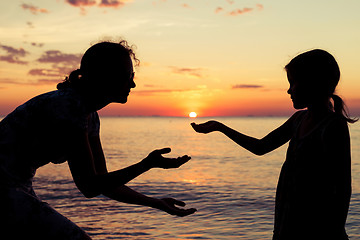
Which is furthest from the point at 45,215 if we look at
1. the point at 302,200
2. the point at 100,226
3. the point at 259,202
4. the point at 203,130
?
the point at 259,202

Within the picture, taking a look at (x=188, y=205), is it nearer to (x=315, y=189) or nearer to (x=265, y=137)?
(x=265, y=137)

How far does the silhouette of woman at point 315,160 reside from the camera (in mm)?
2814

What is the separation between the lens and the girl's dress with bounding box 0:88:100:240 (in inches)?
99.3

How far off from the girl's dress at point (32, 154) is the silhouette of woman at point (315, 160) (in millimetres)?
1543

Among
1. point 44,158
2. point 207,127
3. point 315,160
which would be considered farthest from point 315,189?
point 44,158

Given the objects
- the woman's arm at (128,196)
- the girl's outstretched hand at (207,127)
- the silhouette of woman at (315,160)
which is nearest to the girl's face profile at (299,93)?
the silhouette of woman at (315,160)

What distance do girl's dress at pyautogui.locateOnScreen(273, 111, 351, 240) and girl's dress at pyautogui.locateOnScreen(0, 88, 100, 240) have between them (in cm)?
153

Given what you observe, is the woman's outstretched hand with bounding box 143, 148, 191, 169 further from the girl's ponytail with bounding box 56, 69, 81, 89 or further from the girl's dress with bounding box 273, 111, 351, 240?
the girl's dress with bounding box 273, 111, 351, 240

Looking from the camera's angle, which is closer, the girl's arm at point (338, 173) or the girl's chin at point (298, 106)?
the girl's arm at point (338, 173)

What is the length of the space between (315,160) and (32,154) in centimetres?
191

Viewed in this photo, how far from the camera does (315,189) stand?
2924mm

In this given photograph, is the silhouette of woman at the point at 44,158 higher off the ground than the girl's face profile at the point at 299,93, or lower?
lower

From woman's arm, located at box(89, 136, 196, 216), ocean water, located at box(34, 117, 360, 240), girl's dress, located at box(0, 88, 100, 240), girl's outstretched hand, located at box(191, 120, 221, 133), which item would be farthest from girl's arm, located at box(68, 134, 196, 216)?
ocean water, located at box(34, 117, 360, 240)

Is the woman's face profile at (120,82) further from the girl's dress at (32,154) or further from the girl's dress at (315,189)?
the girl's dress at (315,189)
